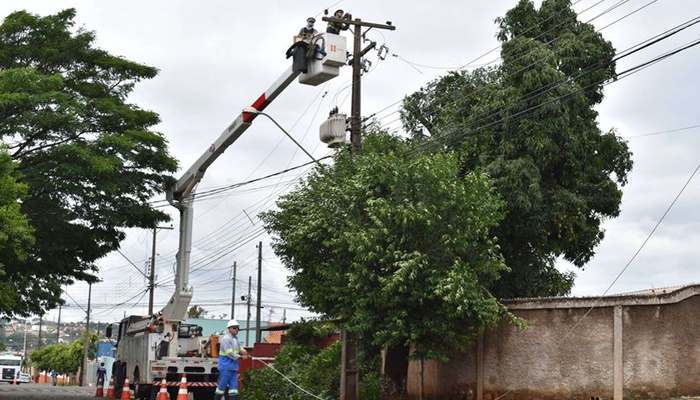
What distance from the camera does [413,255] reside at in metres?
16.7

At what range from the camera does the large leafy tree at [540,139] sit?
24.2 meters

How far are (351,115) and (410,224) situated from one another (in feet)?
19.9

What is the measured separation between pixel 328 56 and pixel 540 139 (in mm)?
7469

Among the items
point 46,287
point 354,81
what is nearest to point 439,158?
point 354,81

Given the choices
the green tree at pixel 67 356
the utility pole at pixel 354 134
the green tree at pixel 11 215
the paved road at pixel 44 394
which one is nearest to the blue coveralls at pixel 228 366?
the utility pole at pixel 354 134

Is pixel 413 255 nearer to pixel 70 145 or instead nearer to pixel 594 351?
pixel 594 351

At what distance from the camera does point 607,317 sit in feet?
51.8

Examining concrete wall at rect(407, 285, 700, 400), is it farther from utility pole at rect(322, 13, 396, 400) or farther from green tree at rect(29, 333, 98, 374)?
green tree at rect(29, 333, 98, 374)

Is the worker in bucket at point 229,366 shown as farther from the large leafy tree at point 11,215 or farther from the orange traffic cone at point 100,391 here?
the orange traffic cone at point 100,391

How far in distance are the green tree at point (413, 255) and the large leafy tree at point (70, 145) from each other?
7723 mm

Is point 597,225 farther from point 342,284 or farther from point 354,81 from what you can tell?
point 342,284

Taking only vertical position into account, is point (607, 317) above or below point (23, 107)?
below

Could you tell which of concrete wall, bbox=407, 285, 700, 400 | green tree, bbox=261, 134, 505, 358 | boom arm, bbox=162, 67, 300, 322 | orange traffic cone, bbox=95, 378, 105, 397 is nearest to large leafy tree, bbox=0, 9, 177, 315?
boom arm, bbox=162, 67, 300, 322

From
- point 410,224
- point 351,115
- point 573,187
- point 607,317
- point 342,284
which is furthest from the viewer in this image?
point 573,187
